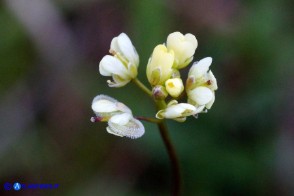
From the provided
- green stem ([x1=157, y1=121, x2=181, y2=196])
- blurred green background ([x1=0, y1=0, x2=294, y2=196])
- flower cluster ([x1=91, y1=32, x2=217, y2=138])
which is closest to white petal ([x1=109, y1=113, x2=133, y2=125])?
flower cluster ([x1=91, y1=32, x2=217, y2=138])

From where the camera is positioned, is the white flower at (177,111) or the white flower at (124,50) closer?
the white flower at (177,111)

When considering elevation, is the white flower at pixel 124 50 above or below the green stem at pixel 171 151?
above

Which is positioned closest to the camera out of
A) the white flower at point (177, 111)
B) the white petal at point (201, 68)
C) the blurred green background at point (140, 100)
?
the white flower at point (177, 111)

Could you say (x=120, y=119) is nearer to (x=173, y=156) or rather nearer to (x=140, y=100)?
(x=173, y=156)

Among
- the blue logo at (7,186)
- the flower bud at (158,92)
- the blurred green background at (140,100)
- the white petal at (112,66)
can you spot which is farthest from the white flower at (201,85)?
the blue logo at (7,186)

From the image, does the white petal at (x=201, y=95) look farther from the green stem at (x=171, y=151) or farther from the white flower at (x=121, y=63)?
the white flower at (x=121, y=63)

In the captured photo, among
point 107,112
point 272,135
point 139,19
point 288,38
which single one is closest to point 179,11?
point 139,19

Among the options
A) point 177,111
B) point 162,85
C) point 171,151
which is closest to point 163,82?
point 162,85
